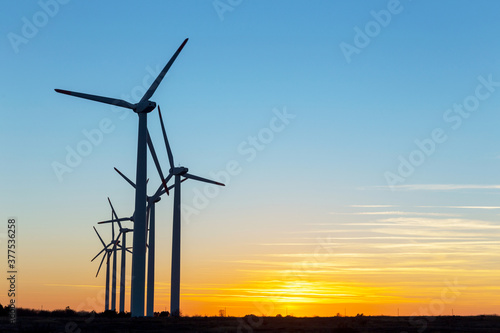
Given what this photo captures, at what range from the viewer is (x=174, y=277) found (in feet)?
410

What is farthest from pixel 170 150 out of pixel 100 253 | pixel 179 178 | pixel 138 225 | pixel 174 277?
pixel 100 253

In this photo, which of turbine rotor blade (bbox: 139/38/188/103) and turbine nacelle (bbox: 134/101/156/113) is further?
turbine rotor blade (bbox: 139/38/188/103)

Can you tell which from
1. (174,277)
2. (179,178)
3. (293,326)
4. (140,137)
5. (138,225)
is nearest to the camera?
(293,326)

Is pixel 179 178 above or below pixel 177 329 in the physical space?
above

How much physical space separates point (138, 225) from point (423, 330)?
41669mm

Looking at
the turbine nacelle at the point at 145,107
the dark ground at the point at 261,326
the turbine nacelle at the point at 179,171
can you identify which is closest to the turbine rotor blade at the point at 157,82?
the turbine nacelle at the point at 145,107

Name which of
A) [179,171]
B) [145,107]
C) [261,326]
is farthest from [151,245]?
[261,326]

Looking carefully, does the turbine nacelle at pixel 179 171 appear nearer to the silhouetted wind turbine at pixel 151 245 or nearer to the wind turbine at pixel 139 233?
the silhouetted wind turbine at pixel 151 245

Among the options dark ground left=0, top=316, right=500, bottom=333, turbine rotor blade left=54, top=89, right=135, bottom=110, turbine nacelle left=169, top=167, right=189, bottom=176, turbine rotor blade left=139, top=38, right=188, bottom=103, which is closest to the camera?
dark ground left=0, top=316, right=500, bottom=333

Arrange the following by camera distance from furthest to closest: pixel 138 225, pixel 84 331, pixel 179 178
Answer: pixel 179 178 < pixel 138 225 < pixel 84 331

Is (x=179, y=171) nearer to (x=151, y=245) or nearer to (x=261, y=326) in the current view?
(x=151, y=245)

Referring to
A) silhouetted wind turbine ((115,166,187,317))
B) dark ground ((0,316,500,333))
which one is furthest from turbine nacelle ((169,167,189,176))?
dark ground ((0,316,500,333))

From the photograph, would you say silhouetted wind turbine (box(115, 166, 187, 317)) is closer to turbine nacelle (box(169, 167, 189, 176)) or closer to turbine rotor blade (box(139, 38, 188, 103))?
turbine nacelle (box(169, 167, 189, 176))

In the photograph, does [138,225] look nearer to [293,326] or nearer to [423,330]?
[293,326]
